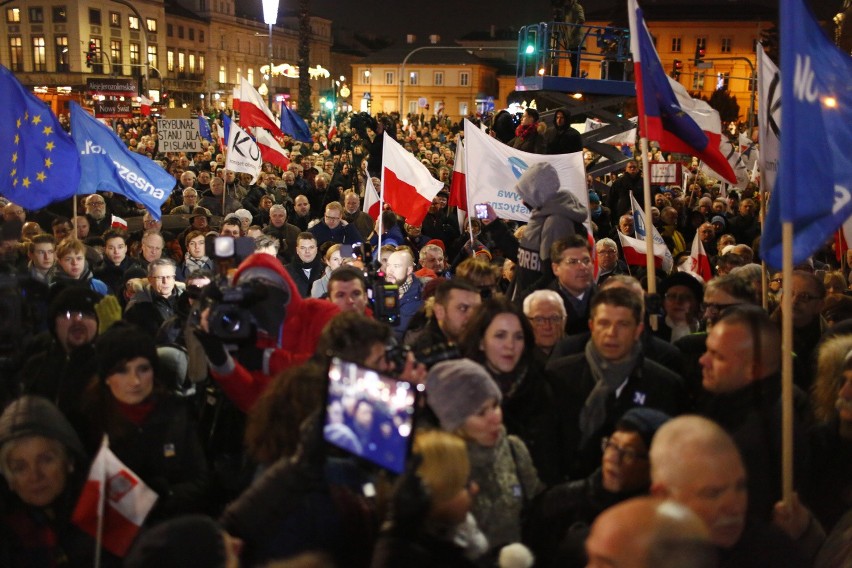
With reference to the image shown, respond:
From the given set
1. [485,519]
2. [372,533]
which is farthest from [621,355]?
[372,533]

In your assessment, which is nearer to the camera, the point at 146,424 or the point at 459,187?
the point at 146,424

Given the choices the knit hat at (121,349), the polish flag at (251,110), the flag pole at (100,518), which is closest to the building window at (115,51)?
the polish flag at (251,110)

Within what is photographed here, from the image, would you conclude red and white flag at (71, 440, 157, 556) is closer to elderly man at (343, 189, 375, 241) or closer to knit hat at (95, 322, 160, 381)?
knit hat at (95, 322, 160, 381)

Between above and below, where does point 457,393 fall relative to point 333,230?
below

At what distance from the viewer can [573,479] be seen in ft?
12.5

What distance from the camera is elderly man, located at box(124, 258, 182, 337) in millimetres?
6281

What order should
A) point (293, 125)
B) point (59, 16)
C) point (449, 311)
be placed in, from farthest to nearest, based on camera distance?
point (59, 16), point (293, 125), point (449, 311)

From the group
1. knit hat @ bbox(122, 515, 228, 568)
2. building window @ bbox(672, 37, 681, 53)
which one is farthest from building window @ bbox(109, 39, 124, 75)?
knit hat @ bbox(122, 515, 228, 568)

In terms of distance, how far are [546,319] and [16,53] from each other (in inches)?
3419

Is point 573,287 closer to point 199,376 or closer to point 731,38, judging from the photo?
point 199,376

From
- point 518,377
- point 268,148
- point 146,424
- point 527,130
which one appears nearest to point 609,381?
point 518,377

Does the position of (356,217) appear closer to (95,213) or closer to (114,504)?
(95,213)

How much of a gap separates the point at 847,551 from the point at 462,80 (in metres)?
99.3

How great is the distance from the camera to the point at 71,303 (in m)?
4.77
